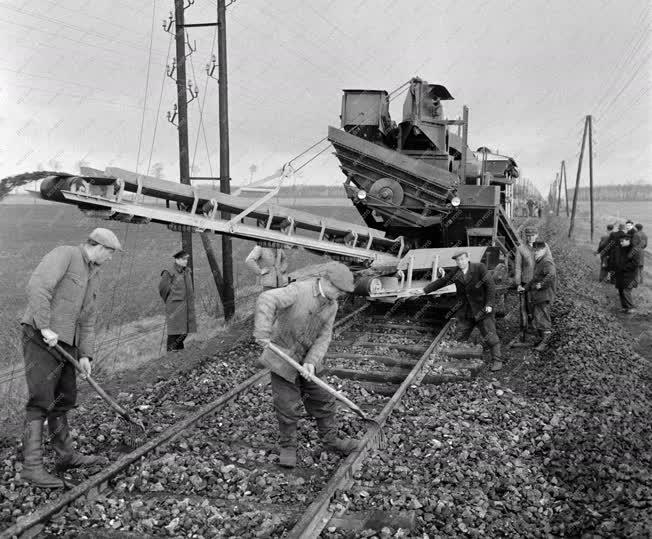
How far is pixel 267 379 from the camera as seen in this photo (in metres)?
6.92

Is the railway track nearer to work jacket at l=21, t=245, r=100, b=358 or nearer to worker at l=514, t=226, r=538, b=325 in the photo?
work jacket at l=21, t=245, r=100, b=358

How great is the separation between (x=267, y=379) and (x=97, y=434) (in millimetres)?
2110

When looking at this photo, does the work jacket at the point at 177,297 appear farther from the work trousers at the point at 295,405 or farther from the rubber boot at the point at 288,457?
the rubber boot at the point at 288,457

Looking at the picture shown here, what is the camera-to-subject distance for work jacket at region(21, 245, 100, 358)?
4.35m

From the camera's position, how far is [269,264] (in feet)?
29.9

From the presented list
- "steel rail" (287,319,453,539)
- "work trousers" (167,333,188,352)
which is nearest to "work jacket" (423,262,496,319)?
"steel rail" (287,319,453,539)

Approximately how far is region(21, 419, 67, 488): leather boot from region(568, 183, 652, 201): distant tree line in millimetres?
94433

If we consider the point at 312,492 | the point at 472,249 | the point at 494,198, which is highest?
the point at 494,198

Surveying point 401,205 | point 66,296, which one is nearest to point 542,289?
point 401,205

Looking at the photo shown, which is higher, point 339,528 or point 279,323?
point 279,323

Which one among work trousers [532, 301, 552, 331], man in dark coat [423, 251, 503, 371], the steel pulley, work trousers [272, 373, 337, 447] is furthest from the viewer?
the steel pulley

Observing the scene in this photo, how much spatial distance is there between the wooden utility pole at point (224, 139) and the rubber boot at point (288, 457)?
6892 mm

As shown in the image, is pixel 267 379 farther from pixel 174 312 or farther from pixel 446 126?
pixel 446 126

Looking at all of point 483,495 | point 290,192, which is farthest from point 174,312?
point 290,192
